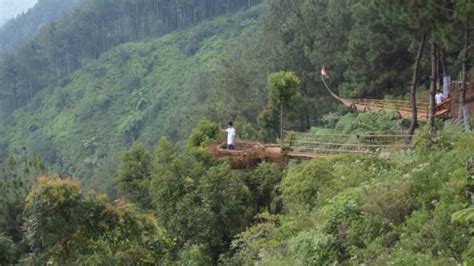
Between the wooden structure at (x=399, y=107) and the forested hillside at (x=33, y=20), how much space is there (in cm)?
13619

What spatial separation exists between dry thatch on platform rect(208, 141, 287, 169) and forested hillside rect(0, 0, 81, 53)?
463ft

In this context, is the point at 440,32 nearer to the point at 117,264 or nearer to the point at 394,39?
the point at 117,264

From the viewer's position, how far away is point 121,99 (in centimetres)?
7756

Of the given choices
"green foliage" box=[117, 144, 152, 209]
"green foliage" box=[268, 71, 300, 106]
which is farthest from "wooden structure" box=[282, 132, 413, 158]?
"green foliage" box=[117, 144, 152, 209]

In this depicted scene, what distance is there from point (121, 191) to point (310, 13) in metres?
16.4

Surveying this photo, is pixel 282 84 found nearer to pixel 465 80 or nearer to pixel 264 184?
pixel 264 184

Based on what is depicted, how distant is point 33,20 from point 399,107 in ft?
487

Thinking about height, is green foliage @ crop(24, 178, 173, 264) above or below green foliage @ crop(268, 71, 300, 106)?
below

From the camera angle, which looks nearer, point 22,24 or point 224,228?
point 224,228

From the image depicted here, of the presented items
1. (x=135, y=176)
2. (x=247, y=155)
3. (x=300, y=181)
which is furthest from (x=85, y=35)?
(x=300, y=181)

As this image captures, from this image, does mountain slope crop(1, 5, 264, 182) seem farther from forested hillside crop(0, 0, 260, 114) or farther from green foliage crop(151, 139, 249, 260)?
green foliage crop(151, 139, 249, 260)

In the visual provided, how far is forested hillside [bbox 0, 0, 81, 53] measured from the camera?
149 meters

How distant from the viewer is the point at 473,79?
22.8m

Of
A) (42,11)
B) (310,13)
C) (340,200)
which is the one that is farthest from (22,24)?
(340,200)
